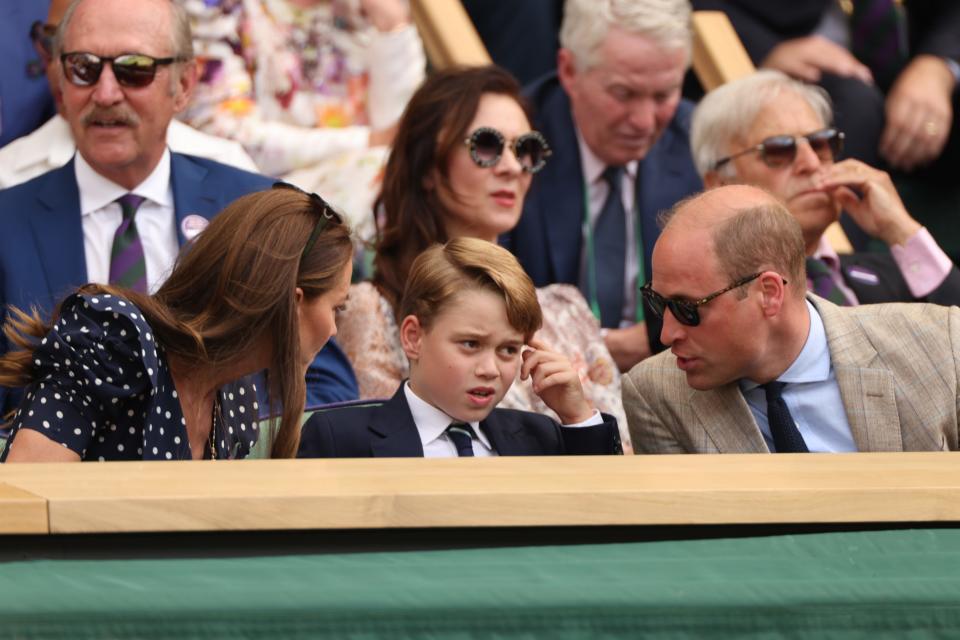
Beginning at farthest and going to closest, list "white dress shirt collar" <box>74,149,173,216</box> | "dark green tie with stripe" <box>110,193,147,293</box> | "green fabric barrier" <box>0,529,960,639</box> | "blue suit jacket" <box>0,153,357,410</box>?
"white dress shirt collar" <box>74,149,173,216</box> < "dark green tie with stripe" <box>110,193,147,293</box> < "blue suit jacket" <box>0,153,357,410</box> < "green fabric barrier" <box>0,529,960,639</box>

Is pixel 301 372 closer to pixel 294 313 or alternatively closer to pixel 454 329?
pixel 294 313

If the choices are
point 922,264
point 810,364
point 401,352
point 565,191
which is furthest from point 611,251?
point 810,364

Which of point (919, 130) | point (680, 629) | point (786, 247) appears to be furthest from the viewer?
point (919, 130)

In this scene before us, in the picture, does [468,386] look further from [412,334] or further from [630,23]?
[630,23]

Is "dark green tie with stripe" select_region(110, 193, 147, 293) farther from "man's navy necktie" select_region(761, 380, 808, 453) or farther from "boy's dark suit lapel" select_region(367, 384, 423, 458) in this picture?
"man's navy necktie" select_region(761, 380, 808, 453)

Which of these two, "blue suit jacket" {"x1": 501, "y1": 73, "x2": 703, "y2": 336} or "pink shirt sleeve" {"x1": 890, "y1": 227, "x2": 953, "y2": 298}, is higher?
"blue suit jacket" {"x1": 501, "y1": 73, "x2": 703, "y2": 336}

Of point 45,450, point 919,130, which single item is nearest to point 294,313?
point 45,450

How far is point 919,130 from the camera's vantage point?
449 cm

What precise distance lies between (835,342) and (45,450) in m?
1.36

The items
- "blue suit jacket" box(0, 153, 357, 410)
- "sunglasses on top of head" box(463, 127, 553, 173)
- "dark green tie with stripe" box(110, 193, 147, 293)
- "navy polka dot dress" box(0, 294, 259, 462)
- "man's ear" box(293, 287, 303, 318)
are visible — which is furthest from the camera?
"sunglasses on top of head" box(463, 127, 553, 173)

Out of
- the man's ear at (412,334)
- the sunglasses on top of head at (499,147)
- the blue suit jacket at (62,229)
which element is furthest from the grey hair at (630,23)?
the man's ear at (412,334)

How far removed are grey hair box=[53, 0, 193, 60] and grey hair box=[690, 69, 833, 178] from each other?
4.15 feet

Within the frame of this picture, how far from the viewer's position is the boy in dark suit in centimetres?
256

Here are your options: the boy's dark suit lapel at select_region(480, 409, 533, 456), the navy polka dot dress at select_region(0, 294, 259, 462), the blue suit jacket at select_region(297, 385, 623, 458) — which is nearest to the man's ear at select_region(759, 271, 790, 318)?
the blue suit jacket at select_region(297, 385, 623, 458)
